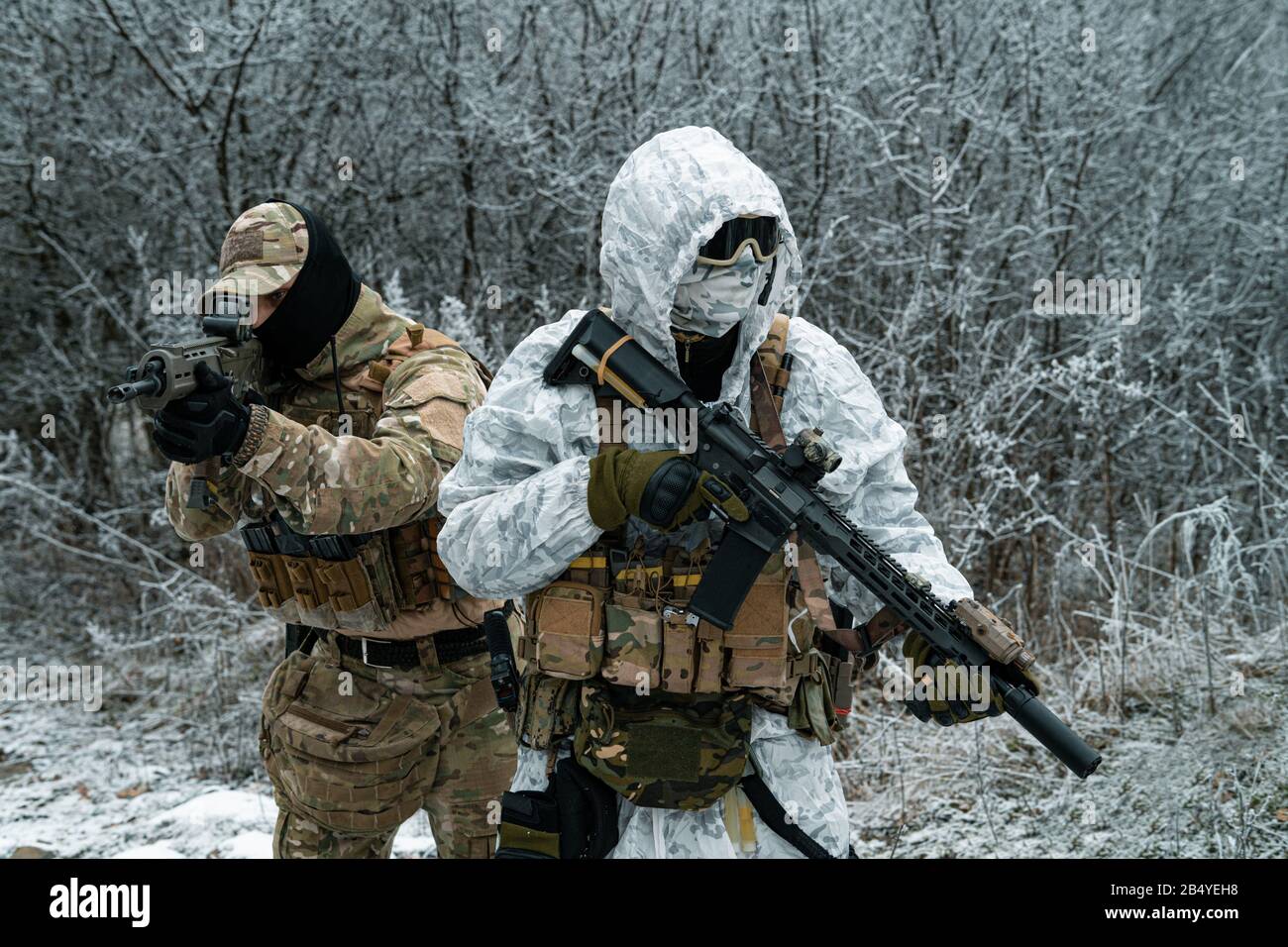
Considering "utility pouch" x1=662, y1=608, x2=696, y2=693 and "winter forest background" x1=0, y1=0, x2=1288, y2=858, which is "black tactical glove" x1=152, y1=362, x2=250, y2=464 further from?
"winter forest background" x1=0, y1=0, x2=1288, y2=858

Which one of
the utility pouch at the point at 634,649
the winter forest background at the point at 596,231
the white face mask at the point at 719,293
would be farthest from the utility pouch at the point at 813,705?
the winter forest background at the point at 596,231

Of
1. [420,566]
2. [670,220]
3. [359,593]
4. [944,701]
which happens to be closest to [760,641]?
[944,701]

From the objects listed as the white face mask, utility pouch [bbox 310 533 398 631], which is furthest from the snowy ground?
the white face mask

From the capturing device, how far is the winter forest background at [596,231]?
4.59 metres

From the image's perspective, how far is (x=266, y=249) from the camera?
8.23 feet

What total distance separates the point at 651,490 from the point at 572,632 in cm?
35

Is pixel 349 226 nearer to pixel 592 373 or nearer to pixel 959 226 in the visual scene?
pixel 959 226

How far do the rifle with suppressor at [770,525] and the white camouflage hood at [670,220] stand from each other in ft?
0.25

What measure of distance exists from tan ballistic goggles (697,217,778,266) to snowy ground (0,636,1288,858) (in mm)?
1862

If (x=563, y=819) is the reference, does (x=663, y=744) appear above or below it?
above

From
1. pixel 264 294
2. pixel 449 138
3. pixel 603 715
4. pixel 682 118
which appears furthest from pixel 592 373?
pixel 449 138

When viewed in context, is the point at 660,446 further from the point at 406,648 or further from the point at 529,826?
the point at 406,648

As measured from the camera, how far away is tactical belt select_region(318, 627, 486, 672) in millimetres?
2625

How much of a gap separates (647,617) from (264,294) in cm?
126
